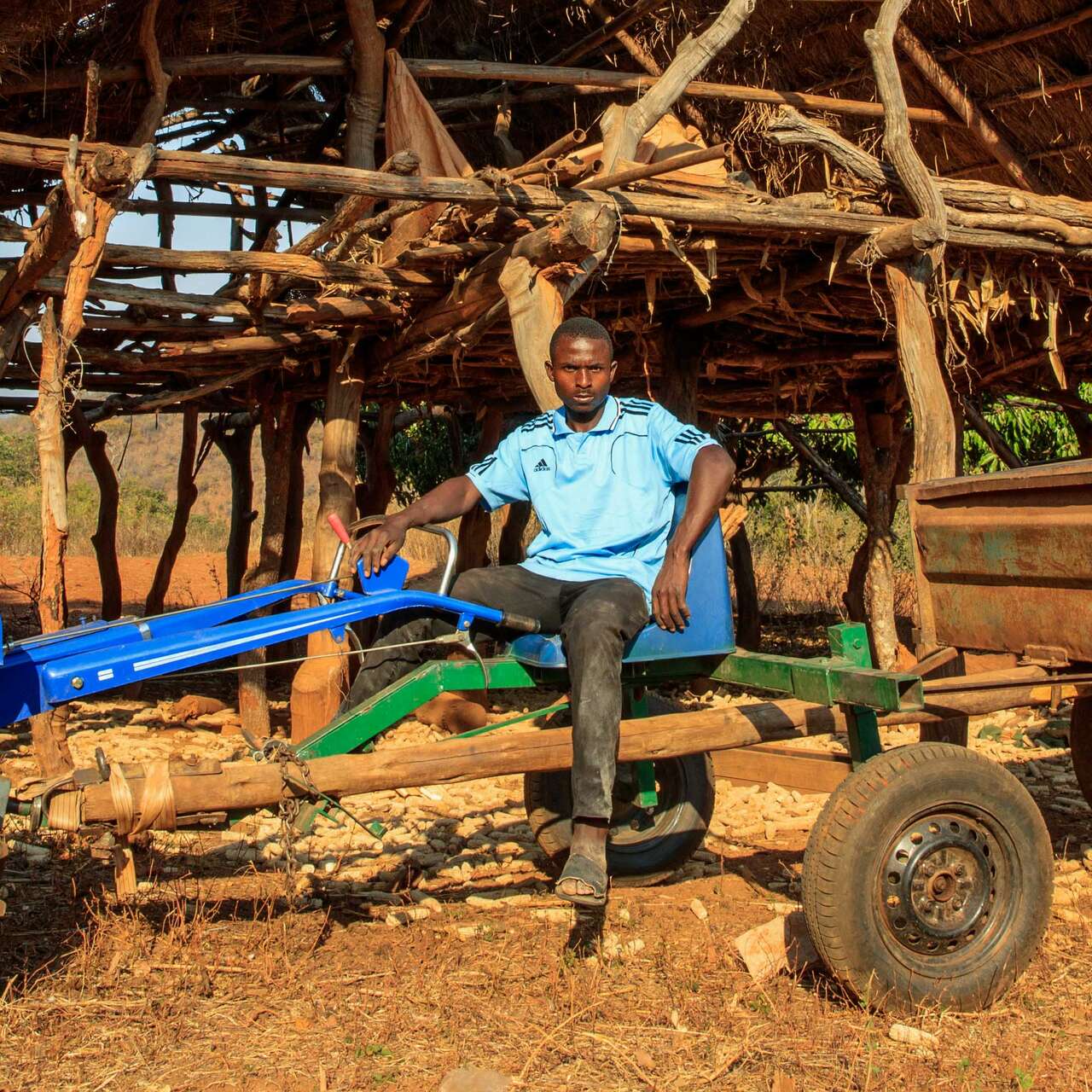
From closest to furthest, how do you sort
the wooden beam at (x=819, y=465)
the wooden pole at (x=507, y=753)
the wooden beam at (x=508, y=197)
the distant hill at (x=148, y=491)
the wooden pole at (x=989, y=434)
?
the wooden pole at (x=507, y=753)
the wooden beam at (x=508, y=197)
the wooden pole at (x=989, y=434)
the wooden beam at (x=819, y=465)
the distant hill at (x=148, y=491)

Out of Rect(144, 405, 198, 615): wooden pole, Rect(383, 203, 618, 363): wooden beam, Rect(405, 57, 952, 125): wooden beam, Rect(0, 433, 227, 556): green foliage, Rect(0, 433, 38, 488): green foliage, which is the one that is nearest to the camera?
Rect(383, 203, 618, 363): wooden beam

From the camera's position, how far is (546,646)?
386 centimetres

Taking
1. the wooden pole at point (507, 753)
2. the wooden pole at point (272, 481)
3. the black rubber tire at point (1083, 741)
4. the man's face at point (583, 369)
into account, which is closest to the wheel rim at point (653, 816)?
the wooden pole at point (507, 753)

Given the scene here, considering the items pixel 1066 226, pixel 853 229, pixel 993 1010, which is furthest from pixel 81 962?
pixel 1066 226

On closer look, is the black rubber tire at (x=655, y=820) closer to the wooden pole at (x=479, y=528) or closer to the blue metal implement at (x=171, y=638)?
the blue metal implement at (x=171, y=638)

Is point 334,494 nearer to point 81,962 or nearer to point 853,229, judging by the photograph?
point 853,229

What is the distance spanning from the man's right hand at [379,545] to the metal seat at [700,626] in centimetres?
52

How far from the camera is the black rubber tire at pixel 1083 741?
5148mm

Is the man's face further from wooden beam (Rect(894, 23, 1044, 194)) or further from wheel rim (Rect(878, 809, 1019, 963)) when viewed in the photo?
wooden beam (Rect(894, 23, 1044, 194))

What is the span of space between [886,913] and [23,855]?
11.8 ft

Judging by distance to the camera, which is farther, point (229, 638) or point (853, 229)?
point (853, 229)

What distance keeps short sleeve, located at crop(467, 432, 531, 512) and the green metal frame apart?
30.4 inches

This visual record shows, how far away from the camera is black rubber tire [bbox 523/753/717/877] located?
4918 millimetres

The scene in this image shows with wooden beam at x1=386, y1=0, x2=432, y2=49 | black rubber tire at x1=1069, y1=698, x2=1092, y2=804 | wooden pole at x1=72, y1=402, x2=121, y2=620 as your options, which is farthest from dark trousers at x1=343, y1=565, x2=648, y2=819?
wooden pole at x1=72, y1=402, x2=121, y2=620
